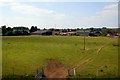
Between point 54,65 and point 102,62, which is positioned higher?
point 54,65

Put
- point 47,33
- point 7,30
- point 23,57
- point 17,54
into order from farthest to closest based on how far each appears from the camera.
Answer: point 47,33
point 7,30
point 17,54
point 23,57

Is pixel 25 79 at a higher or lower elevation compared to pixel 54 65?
lower

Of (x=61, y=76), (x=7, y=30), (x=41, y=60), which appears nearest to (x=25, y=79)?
(x=61, y=76)

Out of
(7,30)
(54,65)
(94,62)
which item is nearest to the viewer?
(54,65)

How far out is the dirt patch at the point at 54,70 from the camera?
10.1 metres

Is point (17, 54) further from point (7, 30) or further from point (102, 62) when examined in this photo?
point (7, 30)

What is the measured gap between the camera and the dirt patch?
10.1 metres

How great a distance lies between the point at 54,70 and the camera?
33.3ft

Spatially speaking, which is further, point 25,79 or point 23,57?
point 23,57

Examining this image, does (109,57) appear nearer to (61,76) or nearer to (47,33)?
(61,76)

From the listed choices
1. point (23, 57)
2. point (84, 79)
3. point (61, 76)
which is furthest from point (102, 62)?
point (61, 76)

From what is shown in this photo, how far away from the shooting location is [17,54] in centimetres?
4534

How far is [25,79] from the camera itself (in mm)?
18469

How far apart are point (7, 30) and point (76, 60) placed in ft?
175
